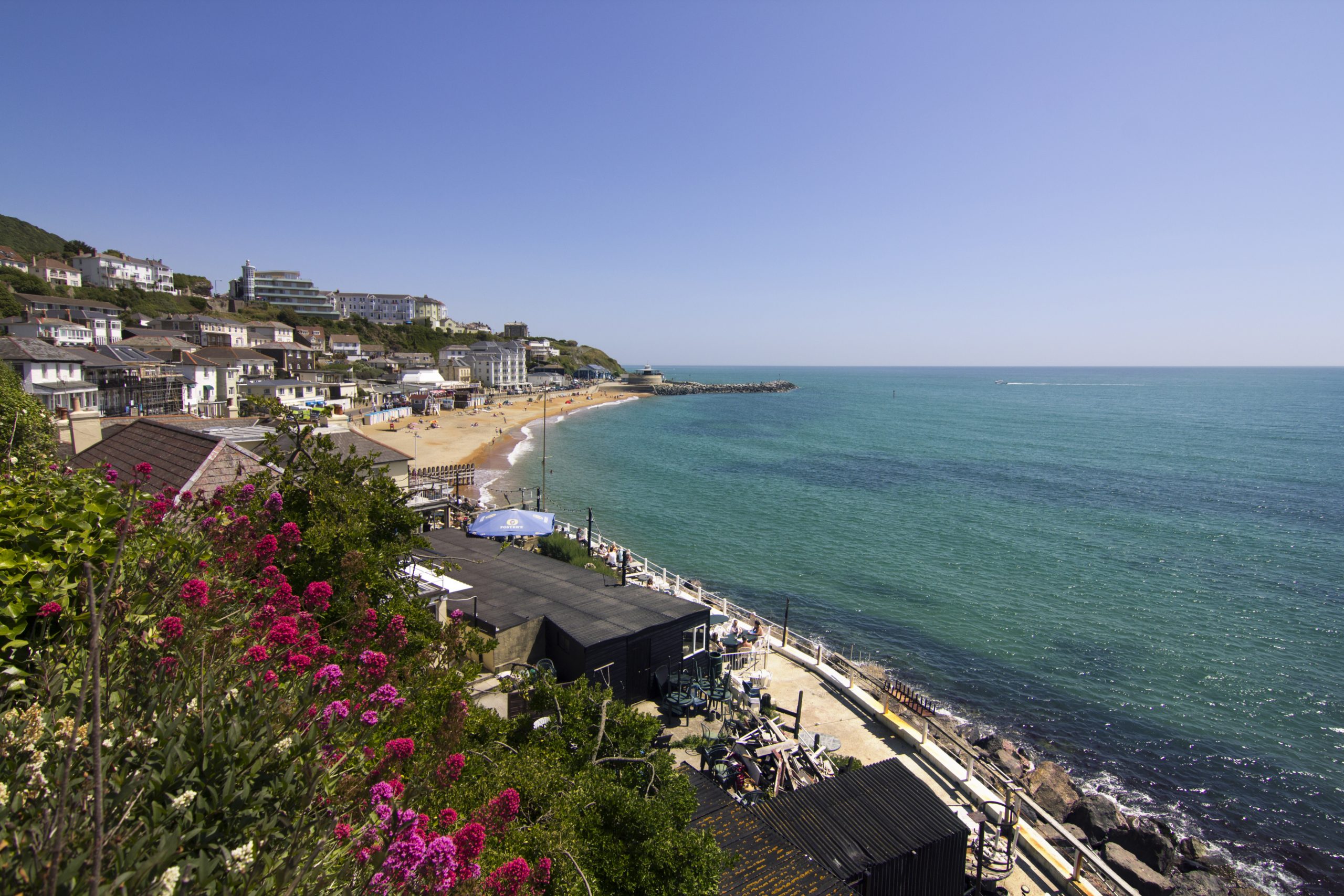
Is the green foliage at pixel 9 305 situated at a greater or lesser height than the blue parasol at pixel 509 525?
greater

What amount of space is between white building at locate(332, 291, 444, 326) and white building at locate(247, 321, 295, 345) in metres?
56.2

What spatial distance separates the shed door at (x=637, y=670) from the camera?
1391 cm

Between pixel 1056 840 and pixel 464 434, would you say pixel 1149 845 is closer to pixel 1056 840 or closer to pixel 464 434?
pixel 1056 840

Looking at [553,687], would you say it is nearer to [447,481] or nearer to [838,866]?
[838,866]

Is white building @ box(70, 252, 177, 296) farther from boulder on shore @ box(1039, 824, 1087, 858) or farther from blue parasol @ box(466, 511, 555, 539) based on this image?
boulder on shore @ box(1039, 824, 1087, 858)

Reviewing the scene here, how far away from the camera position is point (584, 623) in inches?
559

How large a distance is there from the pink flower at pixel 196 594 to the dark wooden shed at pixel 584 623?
9054 millimetres

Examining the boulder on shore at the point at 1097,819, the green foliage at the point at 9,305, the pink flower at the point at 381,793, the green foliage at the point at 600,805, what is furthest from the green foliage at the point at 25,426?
the green foliage at the point at 9,305

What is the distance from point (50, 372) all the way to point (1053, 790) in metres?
52.3

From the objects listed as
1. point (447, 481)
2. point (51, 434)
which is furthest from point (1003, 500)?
point (51, 434)

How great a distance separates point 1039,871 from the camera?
1134 centimetres

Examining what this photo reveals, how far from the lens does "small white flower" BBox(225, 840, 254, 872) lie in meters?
Result: 2.85

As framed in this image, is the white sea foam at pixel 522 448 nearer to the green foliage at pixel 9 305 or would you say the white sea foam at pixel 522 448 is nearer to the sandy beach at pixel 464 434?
the sandy beach at pixel 464 434

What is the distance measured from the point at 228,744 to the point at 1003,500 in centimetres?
5288
